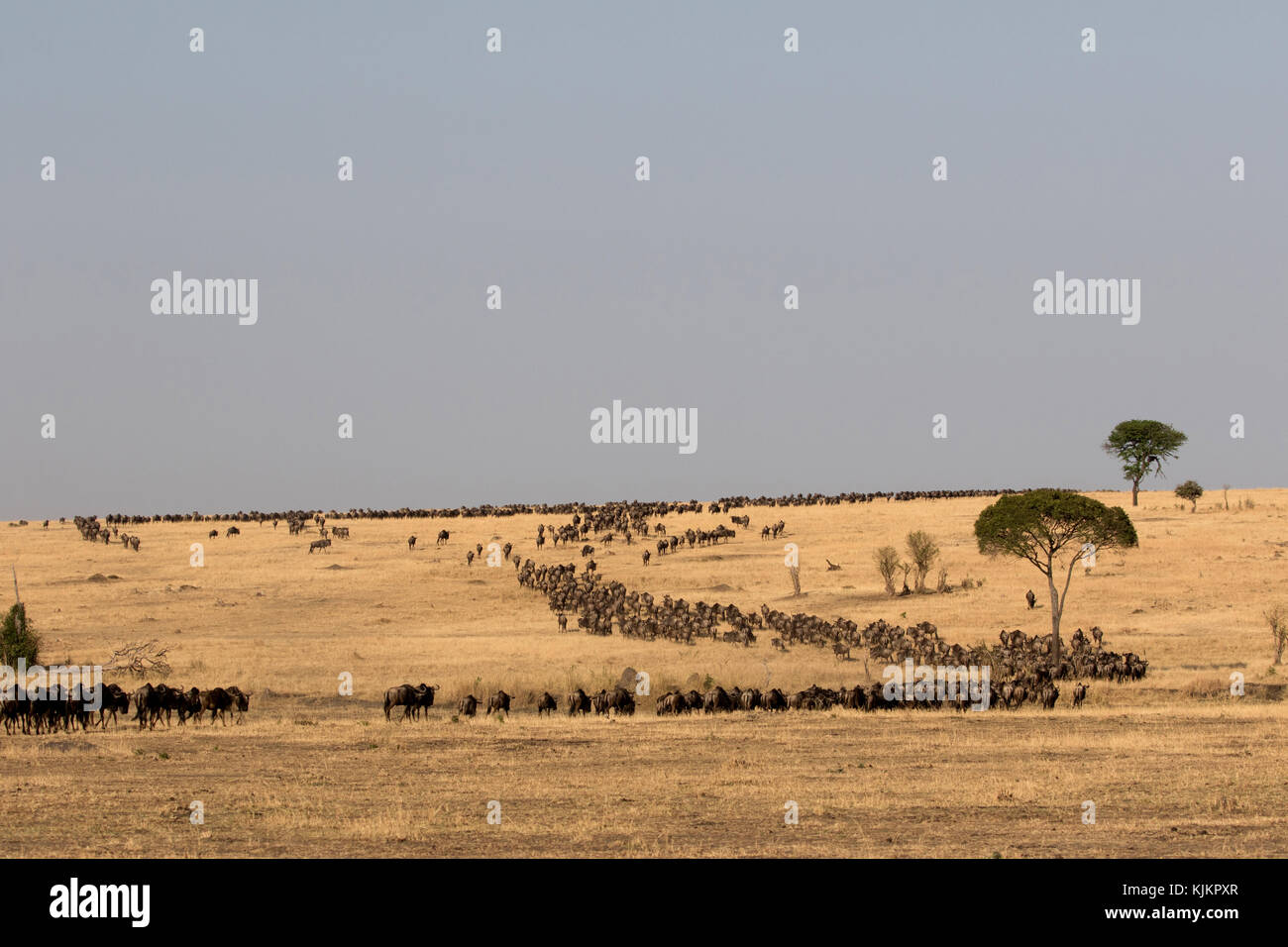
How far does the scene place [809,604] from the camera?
68688 mm

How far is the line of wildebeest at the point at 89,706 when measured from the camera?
33.8 m

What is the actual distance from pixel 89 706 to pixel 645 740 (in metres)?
15.0

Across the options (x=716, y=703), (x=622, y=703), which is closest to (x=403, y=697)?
(x=622, y=703)

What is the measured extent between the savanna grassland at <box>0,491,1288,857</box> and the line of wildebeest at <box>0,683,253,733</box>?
1.05 m

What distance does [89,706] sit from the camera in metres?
34.8

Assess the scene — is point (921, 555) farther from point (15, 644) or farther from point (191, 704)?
point (15, 644)

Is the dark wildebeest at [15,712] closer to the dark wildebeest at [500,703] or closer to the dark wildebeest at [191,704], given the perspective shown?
the dark wildebeest at [191,704]

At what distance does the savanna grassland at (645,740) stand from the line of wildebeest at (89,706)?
1049mm

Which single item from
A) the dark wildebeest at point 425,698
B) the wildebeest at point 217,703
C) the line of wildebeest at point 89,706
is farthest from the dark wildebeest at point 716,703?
the wildebeest at point 217,703

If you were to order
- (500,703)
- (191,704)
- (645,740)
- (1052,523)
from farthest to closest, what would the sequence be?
(1052,523), (500,703), (191,704), (645,740)

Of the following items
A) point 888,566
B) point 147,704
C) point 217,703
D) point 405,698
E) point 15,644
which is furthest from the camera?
point 888,566
